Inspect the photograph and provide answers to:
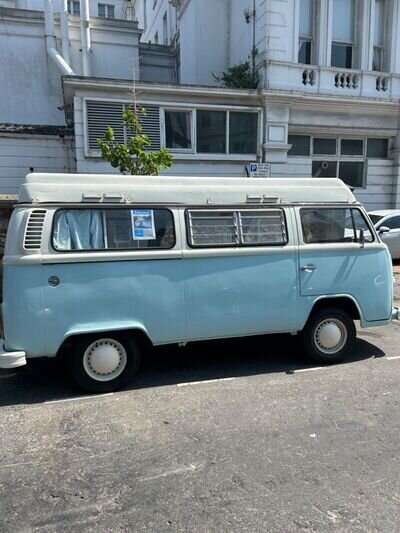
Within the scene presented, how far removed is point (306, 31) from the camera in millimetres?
14727

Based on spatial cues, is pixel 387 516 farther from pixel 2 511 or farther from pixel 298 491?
pixel 2 511

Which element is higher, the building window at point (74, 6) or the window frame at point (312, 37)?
the building window at point (74, 6)

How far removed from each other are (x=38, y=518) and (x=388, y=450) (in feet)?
8.80

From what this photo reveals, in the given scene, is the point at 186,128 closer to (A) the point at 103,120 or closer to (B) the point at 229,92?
(B) the point at 229,92

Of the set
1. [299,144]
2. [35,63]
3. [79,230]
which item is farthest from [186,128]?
[79,230]

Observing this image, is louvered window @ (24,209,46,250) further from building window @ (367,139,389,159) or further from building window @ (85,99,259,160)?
building window @ (367,139,389,159)

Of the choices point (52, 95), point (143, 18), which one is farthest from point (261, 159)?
point (143, 18)

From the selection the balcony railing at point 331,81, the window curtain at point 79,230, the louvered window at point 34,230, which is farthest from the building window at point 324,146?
the louvered window at point 34,230

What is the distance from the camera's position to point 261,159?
14367 millimetres

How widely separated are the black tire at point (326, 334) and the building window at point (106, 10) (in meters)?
28.1

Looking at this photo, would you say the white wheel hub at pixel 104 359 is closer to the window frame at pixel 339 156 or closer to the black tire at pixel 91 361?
the black tire at pixel 91 361

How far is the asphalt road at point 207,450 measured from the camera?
113 inches

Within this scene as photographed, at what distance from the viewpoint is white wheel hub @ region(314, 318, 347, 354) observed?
5590mm

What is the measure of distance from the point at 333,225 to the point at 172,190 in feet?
7.03
